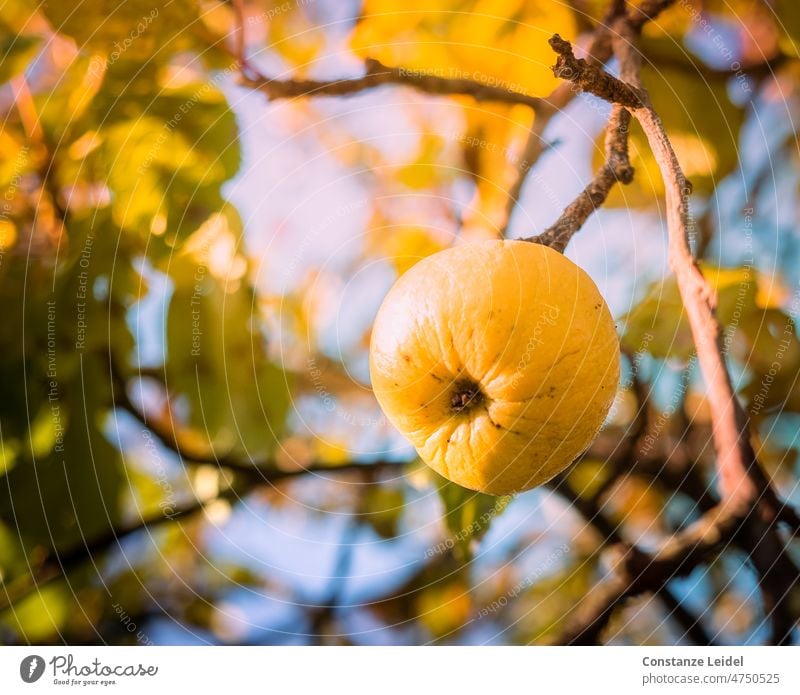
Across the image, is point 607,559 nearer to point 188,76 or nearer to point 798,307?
point 798,307

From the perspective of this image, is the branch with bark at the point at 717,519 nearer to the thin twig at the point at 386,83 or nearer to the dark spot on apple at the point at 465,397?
the thin twig at the point at 386,83

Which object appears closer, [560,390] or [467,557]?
[560,390]

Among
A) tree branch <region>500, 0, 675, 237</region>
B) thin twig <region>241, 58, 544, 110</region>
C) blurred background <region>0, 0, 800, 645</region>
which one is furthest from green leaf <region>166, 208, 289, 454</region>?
tree branch <region>500, 0, 675, 237</region>

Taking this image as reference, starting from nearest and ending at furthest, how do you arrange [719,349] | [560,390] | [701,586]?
1. [560,390]
2. [719,349]
3. [701,586]

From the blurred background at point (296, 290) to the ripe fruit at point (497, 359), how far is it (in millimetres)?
209

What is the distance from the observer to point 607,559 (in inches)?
29.2

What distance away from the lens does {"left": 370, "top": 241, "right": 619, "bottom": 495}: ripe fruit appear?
41cm

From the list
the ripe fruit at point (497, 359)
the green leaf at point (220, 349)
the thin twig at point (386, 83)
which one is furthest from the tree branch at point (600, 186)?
the green leaf at point (220, 349)

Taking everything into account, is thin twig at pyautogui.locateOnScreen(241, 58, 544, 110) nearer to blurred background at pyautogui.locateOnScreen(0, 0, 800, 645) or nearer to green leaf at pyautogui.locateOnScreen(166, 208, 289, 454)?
blurred background at pyautogui.locateOnScreen(0, 0, 800, 645)

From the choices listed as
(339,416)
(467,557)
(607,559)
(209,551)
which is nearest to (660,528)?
(607,559)

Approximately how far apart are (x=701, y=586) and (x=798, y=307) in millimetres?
276
